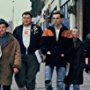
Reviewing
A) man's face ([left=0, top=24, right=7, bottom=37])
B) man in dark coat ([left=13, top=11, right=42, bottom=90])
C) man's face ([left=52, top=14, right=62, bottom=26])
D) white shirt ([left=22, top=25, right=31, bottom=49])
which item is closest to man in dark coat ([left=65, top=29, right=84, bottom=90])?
man's face ([left=52, top=14, right=62, bottom=26])

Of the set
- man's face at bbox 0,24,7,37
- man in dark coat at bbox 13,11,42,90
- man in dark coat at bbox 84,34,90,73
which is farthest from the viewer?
man in dark coat at bbox 13,11,42,90

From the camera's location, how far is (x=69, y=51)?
1128 centimetres

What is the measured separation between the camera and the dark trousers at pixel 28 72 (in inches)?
441

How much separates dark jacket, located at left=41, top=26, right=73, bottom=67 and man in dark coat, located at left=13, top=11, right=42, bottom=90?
0.24 metres

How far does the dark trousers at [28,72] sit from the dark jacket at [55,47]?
30cm

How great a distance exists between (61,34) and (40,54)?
629mm

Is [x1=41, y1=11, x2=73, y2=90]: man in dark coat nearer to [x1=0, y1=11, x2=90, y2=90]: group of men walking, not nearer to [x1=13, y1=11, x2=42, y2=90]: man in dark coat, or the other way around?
[x1=0, y1=11, x2=90, y2=90]: group of men walking

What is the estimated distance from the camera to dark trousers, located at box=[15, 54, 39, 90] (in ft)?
36.7

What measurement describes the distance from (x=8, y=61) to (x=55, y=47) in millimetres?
1914

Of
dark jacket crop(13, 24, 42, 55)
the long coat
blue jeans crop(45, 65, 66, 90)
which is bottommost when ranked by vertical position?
blue jeans crop(45, 65, 66, 90)

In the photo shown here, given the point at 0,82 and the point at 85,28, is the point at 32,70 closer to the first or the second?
the point at 0,82

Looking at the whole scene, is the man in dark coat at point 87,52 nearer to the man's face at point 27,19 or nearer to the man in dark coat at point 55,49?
the man in dark coat at point 55,49

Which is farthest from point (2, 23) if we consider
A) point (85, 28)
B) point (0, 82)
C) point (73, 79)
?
point (85, 28)

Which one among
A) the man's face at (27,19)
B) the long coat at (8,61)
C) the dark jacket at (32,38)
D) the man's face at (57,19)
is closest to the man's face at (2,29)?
the long coat at (8,61)
